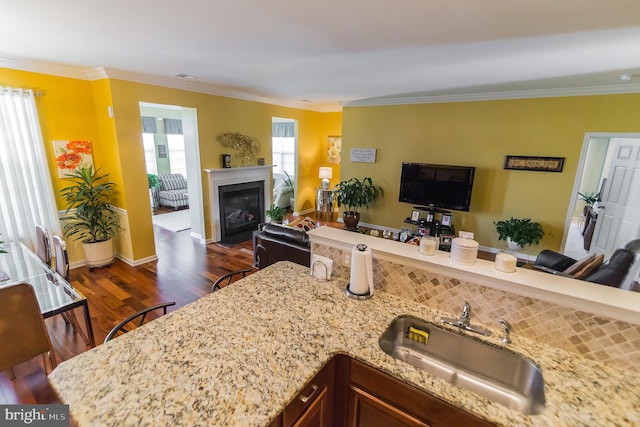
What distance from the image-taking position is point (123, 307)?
2.99 m

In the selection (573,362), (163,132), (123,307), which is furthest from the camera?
(163,132)

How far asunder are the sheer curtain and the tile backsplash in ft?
13.3

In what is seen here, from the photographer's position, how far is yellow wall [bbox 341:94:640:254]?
3908 millimetres

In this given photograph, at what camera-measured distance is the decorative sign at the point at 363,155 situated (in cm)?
555

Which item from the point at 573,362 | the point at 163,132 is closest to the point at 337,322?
the point at 573,362

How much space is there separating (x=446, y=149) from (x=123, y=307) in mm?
5039

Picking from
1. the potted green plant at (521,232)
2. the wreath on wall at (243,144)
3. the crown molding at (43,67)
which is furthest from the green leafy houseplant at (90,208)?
the potted green plant at (521,232)

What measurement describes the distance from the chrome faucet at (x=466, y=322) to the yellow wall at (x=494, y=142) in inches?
151

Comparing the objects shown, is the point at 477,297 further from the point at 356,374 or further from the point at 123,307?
the point at 123,307

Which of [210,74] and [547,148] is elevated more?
[210,74]

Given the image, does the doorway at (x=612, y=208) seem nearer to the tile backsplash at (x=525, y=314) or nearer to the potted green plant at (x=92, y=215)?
the tile backsplash at (x=525, y=314)

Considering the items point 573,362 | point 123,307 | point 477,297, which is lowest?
point 123,307

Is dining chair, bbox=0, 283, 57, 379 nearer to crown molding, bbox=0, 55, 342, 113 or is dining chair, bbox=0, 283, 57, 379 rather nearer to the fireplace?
crown molding, bbox=0, 55, 342, 113

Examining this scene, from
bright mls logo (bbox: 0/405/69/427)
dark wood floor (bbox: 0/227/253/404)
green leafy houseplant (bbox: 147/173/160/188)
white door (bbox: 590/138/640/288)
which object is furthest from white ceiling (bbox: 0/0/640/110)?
green leafy houseplant (bbox: 147/173/160/188)
